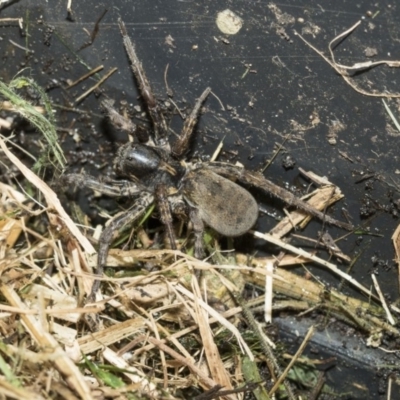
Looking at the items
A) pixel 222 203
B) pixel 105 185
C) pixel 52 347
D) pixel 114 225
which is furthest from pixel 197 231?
pixel 52 347

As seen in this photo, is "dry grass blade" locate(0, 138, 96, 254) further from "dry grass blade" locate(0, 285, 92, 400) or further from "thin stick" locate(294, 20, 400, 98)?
"thin stick" locate(294, 20, 400, 98)

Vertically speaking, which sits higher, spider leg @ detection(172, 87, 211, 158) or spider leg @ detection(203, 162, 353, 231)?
spider leg @ detection(172, 87, 211, 158)

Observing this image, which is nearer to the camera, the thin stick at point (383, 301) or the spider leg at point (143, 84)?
the spider leg at point (143, 84)

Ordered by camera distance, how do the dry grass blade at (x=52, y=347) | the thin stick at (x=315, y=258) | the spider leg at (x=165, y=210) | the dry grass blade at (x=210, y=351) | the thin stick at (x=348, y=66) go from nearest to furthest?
the dry grass blade at (x=52, y=347) → the thin stick at (x=348, y=66) → the dry grass blade at (x=210, y=351) → the spider leg at (x=165, y=210) → the thin stick at (x=315, y=258)

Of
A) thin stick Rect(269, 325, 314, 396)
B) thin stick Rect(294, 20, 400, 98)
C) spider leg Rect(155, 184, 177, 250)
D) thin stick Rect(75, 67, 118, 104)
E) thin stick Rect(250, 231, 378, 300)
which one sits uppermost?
thin stick Rect(294, 20, 400, 98)

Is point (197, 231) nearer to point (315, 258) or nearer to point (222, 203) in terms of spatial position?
point (222, 203)

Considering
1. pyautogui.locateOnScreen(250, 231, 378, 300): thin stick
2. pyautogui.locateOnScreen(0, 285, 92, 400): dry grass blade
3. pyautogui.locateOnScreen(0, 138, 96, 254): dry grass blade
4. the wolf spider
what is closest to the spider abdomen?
the wolf spider

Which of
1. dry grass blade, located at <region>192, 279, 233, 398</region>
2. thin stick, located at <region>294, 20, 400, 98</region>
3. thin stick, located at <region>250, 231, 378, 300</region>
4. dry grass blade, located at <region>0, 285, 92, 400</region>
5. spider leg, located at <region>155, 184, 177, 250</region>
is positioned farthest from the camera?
thin stick, located at <region>250, 231, 378, 300</region>

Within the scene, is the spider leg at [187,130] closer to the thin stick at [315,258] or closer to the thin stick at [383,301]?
the thin stick at [315,258]

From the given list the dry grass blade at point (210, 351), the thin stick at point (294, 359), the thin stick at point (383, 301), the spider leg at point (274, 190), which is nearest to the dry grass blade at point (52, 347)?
the dry grass blade at point (210, 351)
